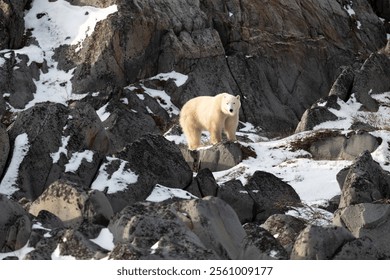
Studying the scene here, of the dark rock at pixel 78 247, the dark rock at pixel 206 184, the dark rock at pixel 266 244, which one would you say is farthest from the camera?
the dark rock at pixel 206 184

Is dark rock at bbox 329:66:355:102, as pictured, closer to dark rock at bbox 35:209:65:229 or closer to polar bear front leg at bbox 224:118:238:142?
polar bear front leg at bbox 224:118:238:142

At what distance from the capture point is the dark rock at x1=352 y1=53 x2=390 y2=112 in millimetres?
35219

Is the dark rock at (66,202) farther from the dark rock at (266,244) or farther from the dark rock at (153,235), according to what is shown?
the dark rock at (266,244)

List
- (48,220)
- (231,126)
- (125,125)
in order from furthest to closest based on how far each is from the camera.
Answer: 1. (125,125)
2. (231,126)
3. (48,220)

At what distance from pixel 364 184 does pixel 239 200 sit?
301cm

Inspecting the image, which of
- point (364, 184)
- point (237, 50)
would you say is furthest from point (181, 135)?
point (237, 50)

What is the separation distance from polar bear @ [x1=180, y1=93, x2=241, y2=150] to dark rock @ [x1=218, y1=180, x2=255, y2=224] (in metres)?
4.88

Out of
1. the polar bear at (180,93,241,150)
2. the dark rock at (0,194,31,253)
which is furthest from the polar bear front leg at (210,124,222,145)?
the dark rock at (0,194,31,253)

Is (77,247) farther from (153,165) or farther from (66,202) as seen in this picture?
(153,165)

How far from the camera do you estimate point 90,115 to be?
22125 millimetres

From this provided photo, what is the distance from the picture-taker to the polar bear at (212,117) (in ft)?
83.3

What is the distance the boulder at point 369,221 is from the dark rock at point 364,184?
2.54 metres

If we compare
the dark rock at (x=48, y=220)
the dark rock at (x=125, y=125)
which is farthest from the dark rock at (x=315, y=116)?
the dark rock at (x=48, y=220)

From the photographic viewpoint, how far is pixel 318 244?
12.3 metres
